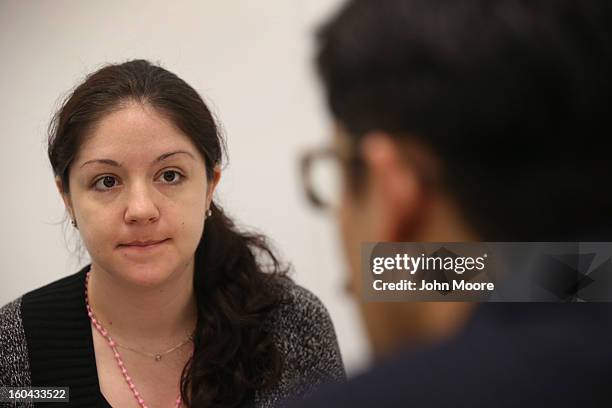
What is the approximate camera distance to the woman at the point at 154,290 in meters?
1.05

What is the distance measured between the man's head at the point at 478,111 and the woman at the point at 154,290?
0.66 m

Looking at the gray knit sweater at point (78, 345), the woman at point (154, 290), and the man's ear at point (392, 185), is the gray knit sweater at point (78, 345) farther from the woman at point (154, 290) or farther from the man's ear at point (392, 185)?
the man's ear at point (392, 185)

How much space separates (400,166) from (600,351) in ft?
0.53

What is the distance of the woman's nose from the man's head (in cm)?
63

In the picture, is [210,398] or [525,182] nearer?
[525,182]

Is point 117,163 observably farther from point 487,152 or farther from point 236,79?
point 487,152

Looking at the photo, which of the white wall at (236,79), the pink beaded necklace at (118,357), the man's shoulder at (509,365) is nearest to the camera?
the man's shoulder at (509,365)

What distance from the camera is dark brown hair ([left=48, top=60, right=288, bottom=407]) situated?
1.08 metres

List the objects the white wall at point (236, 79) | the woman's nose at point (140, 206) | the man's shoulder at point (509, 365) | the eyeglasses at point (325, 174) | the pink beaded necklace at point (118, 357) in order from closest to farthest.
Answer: the man's shoulder at point (509, 365) < the eyeglasses at point (325, 174) < the woman's nose at point (140, 206) < the pink beaded necklace at point (118, 357) < the white wall at point (236, 79)

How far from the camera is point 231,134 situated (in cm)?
146

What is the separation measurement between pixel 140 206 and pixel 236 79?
53 centimetres

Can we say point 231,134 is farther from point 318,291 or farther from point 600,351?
point 600,351

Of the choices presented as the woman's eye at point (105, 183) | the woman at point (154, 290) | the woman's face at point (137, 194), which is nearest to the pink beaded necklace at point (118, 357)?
the woman at point (154, 290)

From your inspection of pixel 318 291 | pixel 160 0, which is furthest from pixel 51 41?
pixel 318 291
